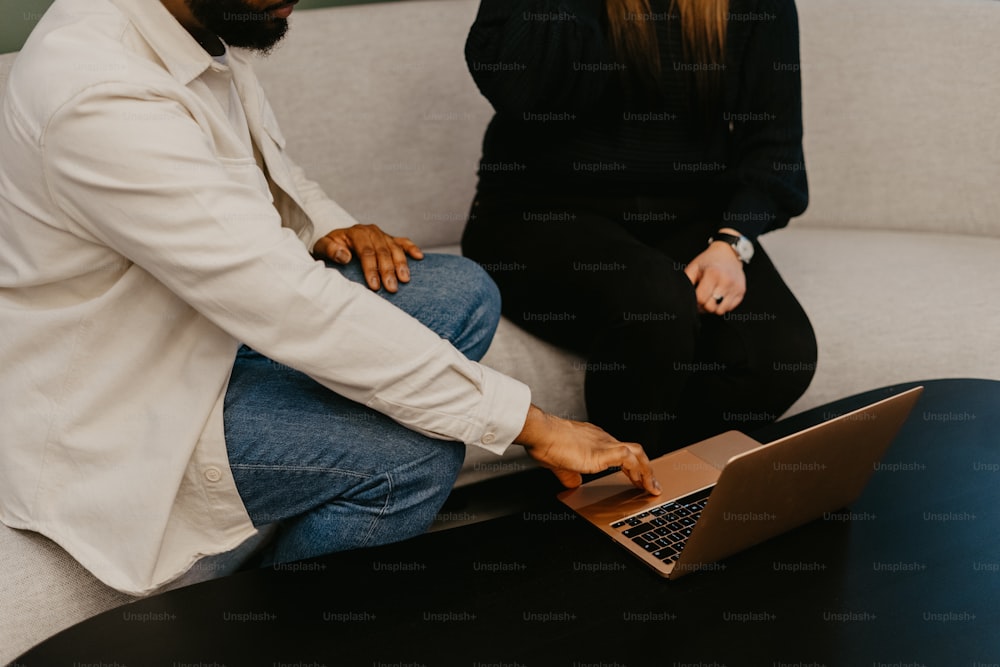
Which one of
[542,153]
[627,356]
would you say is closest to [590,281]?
[627,356]

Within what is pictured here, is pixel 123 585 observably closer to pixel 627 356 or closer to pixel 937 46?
pixel 627 356

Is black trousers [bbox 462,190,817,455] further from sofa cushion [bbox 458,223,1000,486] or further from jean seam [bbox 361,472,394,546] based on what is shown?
jean seam [bbox 361,472,394,546]

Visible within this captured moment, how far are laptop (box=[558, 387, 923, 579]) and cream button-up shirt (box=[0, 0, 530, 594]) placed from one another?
0.56ft

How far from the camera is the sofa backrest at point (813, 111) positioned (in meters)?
1.93

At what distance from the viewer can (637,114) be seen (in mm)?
1699

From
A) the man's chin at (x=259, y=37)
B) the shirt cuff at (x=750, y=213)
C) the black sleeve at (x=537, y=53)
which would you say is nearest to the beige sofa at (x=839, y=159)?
the shirt cuff at (x=750, y=213)

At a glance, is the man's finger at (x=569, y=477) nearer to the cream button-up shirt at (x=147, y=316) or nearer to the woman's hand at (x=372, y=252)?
the cream button-up shirt at (x=147, y=316)

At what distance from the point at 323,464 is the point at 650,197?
2.84 feet

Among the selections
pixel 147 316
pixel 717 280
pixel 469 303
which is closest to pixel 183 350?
pixel 147 316

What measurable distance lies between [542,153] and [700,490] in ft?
2.45

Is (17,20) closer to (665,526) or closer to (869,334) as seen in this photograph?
(665,526)

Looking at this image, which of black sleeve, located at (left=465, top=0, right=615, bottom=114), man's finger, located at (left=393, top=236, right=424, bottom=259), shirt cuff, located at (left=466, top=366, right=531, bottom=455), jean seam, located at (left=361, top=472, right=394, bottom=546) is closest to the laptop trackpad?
shirt cuff, located at (left=466, top=366, right=531, bottom=455)

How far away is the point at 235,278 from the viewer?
1.02 metres

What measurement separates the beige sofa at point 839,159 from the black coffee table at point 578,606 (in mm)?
648
